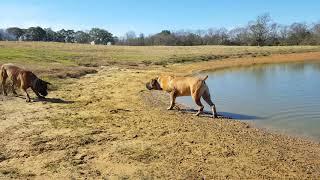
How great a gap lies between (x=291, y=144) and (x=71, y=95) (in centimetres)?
904

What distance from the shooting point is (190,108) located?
49.9 ft

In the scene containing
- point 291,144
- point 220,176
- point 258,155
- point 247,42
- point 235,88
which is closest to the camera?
point 220,176

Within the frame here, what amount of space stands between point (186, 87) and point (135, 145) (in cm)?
448

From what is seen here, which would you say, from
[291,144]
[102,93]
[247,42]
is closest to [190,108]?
[102,93]

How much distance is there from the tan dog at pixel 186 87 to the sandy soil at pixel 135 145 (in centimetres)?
59

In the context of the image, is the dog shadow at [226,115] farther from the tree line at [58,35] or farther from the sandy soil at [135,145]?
the tree line at [58,35]

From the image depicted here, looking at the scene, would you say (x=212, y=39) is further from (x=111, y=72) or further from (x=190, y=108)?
(x=190, y=108)

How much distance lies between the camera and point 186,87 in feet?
45.9

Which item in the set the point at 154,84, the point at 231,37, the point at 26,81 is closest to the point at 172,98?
the point at 154,84

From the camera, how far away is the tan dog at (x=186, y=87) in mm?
13516

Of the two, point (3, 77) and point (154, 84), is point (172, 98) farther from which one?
point (3, 77)

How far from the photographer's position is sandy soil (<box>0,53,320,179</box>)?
26.9 feet

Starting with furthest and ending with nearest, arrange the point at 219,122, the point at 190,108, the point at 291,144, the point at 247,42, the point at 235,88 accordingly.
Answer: the point at 247,42
the point at 235,88
the point at 190,108
the point at 219,122
the point at 291,144

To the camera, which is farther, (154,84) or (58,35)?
(58,35)
